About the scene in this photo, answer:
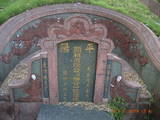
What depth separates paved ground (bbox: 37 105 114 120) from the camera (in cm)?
546

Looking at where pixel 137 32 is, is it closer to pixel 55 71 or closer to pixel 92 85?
pixel 92 85

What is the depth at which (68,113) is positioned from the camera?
18.4ft

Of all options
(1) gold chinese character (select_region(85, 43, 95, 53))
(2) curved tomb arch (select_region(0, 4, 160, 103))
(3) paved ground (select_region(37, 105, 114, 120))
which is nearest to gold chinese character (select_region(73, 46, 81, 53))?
(1) gold chinese character (select_region(85, 43, 95, 53))

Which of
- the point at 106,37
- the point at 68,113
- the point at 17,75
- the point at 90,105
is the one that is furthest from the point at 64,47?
the point at 17,75

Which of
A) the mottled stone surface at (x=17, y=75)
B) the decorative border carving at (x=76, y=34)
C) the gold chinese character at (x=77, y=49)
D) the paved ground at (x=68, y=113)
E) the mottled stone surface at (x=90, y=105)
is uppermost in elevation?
the decorative border carving at (x=76, y=34)

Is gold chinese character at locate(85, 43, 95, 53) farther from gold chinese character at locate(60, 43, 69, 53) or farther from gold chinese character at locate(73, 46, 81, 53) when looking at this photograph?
gold chinese character at locate(60, 43, 69, 53)

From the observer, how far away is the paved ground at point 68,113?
17.9 ft

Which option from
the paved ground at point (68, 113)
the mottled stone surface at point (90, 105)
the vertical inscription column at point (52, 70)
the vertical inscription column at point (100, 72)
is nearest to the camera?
the vertical inscription column at point (52, 70)

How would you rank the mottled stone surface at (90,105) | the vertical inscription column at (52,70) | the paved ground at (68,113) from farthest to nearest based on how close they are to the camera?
the mottled stone surface at (90,105), the paved ground at (68,113), the vertical inscription column at (52,70)

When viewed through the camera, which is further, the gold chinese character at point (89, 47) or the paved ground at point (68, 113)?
the paved ground at point (68, 113)

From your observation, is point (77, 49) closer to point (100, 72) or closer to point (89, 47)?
point (89, 47)

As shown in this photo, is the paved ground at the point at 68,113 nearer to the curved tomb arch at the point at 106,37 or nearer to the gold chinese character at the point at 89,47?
the curved tomb arch at the point at 106,37

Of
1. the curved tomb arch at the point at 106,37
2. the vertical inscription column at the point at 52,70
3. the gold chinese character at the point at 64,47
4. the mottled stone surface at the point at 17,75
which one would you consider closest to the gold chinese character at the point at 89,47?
the gold chinese character at the point at 64,47

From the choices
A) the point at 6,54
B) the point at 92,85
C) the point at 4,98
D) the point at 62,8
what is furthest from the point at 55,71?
the point at 62,8
